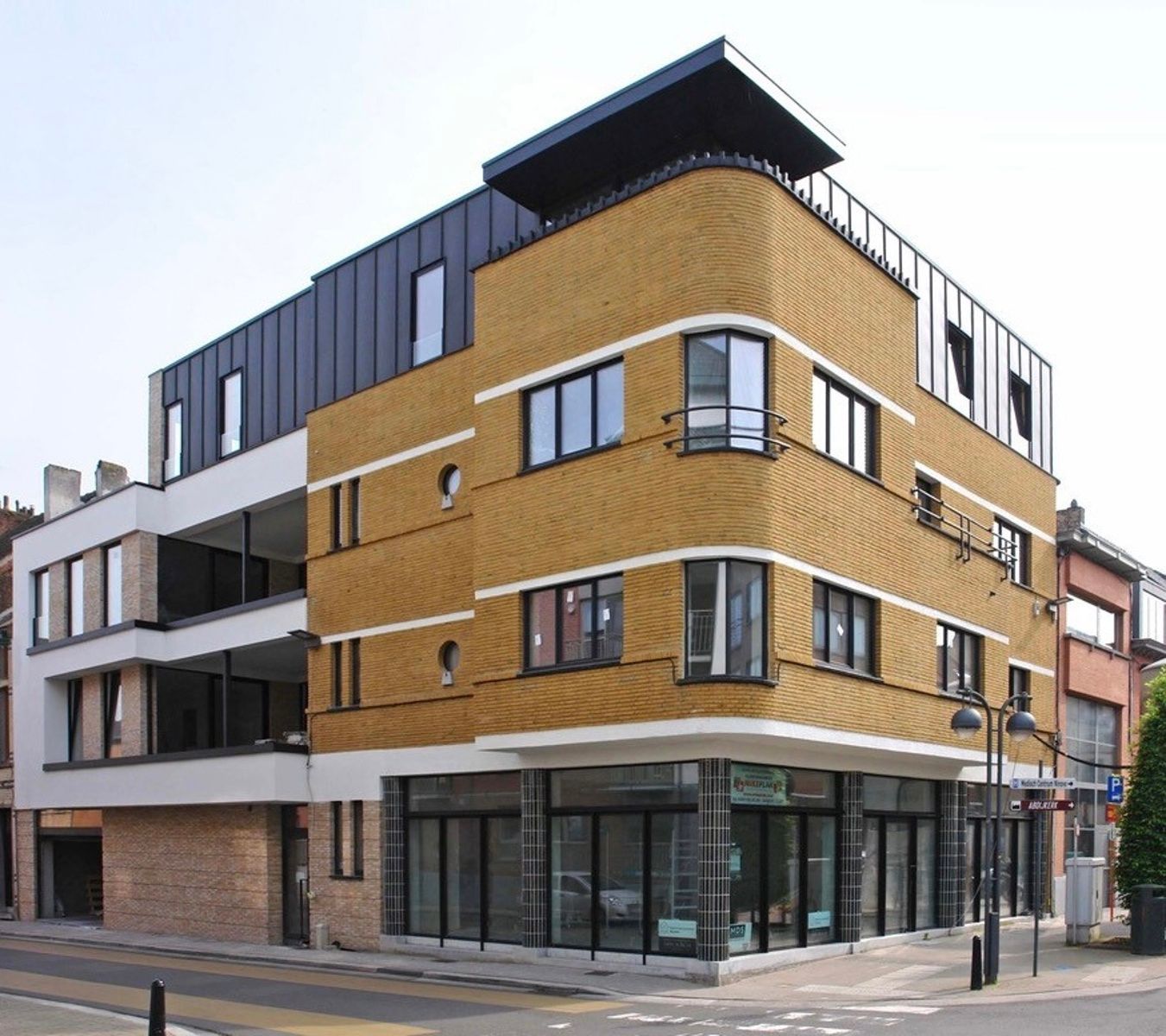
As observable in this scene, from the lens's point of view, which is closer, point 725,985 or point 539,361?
point 725,985

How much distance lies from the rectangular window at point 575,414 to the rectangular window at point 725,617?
2.71 m

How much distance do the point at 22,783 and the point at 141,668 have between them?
618cm

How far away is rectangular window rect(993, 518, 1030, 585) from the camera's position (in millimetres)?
28406

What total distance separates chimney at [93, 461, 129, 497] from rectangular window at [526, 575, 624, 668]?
63.6 feet

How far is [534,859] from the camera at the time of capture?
21609 mm

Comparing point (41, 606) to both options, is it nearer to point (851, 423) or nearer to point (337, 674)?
point (337, 674)

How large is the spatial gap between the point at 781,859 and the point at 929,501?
7985 millimetres

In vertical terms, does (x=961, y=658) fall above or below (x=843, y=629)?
below

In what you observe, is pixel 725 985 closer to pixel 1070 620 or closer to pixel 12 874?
pixel 1070 620

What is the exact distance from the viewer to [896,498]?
2334 cm

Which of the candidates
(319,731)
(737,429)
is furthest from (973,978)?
(319,731)

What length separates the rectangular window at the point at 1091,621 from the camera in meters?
32.7

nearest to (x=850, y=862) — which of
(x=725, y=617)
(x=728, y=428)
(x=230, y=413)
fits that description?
(x=725, y=617)

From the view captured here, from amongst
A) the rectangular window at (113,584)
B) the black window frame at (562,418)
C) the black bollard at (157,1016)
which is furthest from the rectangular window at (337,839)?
the black bollard at (157,1016)
